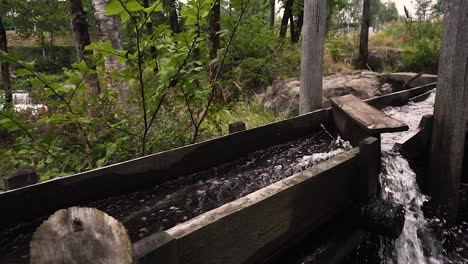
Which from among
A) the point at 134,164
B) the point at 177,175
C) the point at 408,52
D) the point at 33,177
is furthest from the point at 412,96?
the point at 33,177

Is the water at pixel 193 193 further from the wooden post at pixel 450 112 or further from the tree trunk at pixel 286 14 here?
the tree trunk at pixel 286 14

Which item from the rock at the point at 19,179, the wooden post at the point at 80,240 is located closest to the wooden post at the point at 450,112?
the wooden post at the point at 80,240

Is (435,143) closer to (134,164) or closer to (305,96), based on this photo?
(305,96)

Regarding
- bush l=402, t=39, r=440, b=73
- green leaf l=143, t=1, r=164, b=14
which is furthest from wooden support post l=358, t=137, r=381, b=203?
bush l=402, t=39, r=440, b=73

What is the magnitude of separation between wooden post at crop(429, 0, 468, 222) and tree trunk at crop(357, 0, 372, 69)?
263 inches

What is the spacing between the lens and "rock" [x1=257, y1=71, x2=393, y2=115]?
20.5ft

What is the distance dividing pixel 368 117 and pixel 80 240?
2.63 metres

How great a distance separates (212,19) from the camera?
7.34 m

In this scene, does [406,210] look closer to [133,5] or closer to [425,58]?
[133,5]

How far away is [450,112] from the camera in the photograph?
301 centimetres

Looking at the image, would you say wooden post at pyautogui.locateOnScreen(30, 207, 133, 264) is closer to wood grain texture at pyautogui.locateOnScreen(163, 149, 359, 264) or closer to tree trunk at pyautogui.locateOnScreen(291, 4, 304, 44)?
wood grain texture at pyautogui.locateOnScreen(163, 149, 359, 264)

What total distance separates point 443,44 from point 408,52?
271 inches

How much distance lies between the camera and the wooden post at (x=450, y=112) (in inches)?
111

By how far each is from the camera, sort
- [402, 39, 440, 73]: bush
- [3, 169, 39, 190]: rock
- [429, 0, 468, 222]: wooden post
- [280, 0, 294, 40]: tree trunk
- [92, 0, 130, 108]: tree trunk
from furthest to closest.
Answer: [280, 0, 294, 40]: tree trunk → [402, 39, 440, 73]: bush → [92, 0, 130, 108]: tree trunk → [429, 0, 468, 222]: wooden post → [3, 169, 39, 190]: rock
